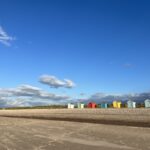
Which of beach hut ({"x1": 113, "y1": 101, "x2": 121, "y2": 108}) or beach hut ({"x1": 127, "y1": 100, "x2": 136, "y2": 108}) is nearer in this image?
beach hut ({"x1": 127, "y1": 100, "x2": 136, "y2": 108})

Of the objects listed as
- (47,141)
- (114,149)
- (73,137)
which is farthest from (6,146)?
(114,149)

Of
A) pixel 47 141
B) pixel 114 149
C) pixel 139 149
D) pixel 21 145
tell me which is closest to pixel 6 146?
pixel 21 145

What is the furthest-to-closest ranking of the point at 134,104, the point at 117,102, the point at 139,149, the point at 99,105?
the point at 99,105, the point at 117,102, the point at 134,104, the point at 139,149

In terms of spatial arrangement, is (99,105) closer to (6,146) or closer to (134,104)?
(134,104)

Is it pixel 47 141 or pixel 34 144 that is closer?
pixel 34 144

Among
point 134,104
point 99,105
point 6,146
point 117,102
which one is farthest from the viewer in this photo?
point 99,105

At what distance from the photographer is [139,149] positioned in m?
14.5

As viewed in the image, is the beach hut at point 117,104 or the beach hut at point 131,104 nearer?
the beach hut at point 131,104

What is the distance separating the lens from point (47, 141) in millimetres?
17312

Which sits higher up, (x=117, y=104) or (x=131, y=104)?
(x=117, y=104)

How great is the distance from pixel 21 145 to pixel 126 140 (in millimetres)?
5790

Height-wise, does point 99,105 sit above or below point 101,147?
above

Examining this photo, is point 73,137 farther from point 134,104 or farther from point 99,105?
point 99,105

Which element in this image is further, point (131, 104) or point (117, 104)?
point (117, 104)
